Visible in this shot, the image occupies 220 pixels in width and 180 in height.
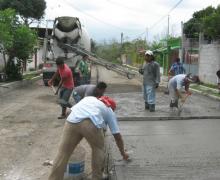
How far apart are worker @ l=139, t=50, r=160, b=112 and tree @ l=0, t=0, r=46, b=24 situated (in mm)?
31253

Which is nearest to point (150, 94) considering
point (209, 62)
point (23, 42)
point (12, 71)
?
point (209, 62)

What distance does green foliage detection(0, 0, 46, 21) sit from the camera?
4319cm

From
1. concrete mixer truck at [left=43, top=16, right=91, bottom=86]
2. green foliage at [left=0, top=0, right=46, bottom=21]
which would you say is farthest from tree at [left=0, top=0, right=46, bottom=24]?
concrete mixer truck at [left=43, top=16, right=91, bottom=86]

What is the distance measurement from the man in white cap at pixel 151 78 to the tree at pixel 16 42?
35.0 ft

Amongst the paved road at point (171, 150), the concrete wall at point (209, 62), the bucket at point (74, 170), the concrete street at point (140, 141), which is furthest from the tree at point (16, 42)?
the bucket at point (74, 170)

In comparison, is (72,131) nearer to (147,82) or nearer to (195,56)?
(147,82)

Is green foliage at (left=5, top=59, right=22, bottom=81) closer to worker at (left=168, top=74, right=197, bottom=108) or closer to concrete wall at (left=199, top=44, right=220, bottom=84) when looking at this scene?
concrete wall at (left=199, top=44, right=220, bottom=84)

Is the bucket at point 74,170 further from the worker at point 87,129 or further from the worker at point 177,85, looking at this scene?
the worker at point 177,85

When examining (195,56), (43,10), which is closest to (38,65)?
(43,10)

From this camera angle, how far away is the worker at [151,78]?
44.1ft

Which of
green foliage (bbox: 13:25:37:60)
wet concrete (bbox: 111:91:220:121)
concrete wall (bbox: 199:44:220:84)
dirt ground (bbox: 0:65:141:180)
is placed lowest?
dirt ground (bbox: 0:65:141:180)

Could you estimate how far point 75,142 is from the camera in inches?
257

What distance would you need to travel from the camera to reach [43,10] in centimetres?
4641

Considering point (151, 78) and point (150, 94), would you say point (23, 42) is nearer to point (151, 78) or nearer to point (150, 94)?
point (151, 78)
